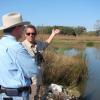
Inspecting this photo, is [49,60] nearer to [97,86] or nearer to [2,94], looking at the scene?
[97,86]

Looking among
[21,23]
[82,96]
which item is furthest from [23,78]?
[82,96]

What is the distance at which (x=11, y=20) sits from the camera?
3.42m

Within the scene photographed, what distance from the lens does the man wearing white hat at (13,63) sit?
335 cm

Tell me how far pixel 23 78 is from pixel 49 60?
6453 mm

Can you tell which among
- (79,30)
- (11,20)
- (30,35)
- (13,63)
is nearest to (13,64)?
(13,63)

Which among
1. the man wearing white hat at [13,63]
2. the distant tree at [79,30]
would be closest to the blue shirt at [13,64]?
the man wearing white hat at [13,63]

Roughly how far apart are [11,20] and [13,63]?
1.51ft

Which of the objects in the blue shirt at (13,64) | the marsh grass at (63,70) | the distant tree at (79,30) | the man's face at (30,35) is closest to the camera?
the blue shirt at (13,64)

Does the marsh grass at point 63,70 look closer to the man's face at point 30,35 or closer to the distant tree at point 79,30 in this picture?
the man's face at point 30,35

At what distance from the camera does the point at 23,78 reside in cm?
341

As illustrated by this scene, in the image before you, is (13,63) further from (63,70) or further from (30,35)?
(63,70)

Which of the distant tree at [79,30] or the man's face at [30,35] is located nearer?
the man's face at [30,35]

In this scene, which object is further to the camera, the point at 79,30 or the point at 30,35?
the point at 79,30

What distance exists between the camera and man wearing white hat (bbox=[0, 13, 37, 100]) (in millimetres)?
3352
